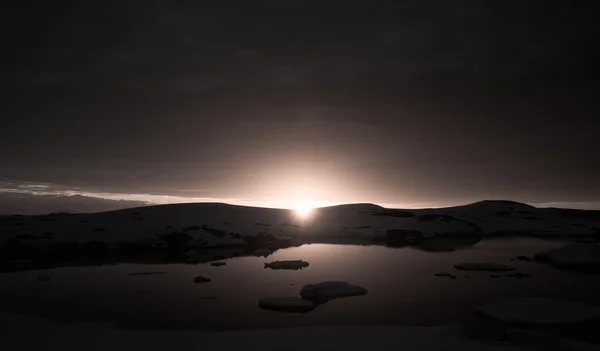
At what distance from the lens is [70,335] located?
617 inches

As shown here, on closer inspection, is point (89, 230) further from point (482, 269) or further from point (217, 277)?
point (482, 269)

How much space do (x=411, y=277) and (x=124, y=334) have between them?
2381 cm

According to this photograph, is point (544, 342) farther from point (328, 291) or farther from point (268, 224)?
point (268, 224)

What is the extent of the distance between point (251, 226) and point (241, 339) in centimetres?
6055

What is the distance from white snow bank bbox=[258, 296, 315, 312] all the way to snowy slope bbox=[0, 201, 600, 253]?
4033 centimetres

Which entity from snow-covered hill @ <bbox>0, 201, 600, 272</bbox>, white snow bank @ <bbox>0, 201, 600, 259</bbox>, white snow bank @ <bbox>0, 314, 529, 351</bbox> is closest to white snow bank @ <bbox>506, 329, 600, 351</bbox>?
white snow bank @ <bbox>0, 314, 529, 351</bbox>

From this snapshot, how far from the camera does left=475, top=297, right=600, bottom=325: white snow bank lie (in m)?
17.9

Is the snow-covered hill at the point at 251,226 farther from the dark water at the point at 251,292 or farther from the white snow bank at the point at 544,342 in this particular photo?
the white snow bank at the point at 544,342

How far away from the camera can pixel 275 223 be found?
8238 cm

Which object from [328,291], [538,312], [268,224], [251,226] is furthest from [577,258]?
[268,224]

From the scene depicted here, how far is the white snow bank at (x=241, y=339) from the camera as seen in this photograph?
1387 centimetres

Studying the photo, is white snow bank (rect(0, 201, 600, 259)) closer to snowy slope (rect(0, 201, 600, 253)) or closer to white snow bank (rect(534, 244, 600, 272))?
snowy slope (rect(0, 201, 600, 253))

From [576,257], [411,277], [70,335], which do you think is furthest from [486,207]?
[70,335]

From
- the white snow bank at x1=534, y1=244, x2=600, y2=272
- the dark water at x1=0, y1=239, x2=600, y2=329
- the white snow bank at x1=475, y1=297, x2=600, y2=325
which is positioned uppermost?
the white snow bank at x1=534, y1=244, x2=600, y2=272
